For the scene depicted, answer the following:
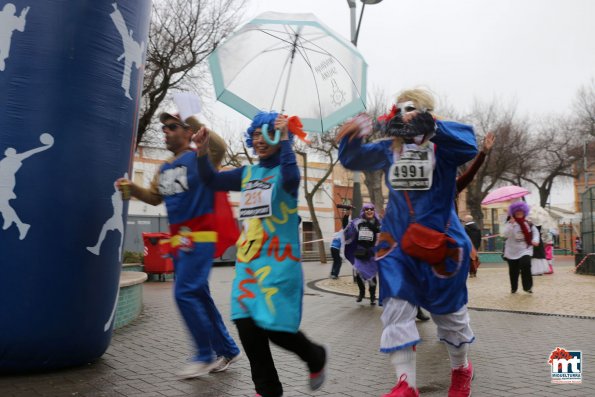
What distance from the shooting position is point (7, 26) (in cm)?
432

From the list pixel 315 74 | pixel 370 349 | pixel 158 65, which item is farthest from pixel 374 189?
pixel 315 74

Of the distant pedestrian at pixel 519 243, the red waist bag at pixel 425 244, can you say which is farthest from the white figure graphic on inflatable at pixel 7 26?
the distant pedestrian at pixel 519 243

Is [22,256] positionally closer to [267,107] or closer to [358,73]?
[267,107]

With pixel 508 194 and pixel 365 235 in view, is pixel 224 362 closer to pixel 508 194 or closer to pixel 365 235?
pixel 365 235

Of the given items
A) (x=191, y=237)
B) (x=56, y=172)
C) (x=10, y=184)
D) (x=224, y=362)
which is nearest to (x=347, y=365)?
(x=224, y=362)

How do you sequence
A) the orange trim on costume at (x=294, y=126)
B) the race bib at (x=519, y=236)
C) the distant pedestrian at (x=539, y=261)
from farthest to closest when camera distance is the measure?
the distant pedestrian at (x=539, y=261) → the race bib at (x=519, y=236) → the orange trim on costume at (x=294, y=126)

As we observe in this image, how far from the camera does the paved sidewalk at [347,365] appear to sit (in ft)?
13.8

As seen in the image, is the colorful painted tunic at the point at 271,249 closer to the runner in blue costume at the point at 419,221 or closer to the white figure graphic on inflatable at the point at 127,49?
the runner in blue costume at the point at 419,221

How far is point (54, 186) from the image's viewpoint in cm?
441

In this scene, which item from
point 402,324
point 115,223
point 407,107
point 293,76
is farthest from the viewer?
point 115,223

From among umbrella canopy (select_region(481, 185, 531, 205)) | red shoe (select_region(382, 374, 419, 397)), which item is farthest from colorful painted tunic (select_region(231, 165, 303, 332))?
umbrella canopy (select_region(481, 185, 531, 205))

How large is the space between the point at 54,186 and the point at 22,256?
54cm

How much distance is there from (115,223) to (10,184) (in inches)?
33.9

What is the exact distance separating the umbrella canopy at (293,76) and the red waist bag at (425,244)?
98 centimetres
